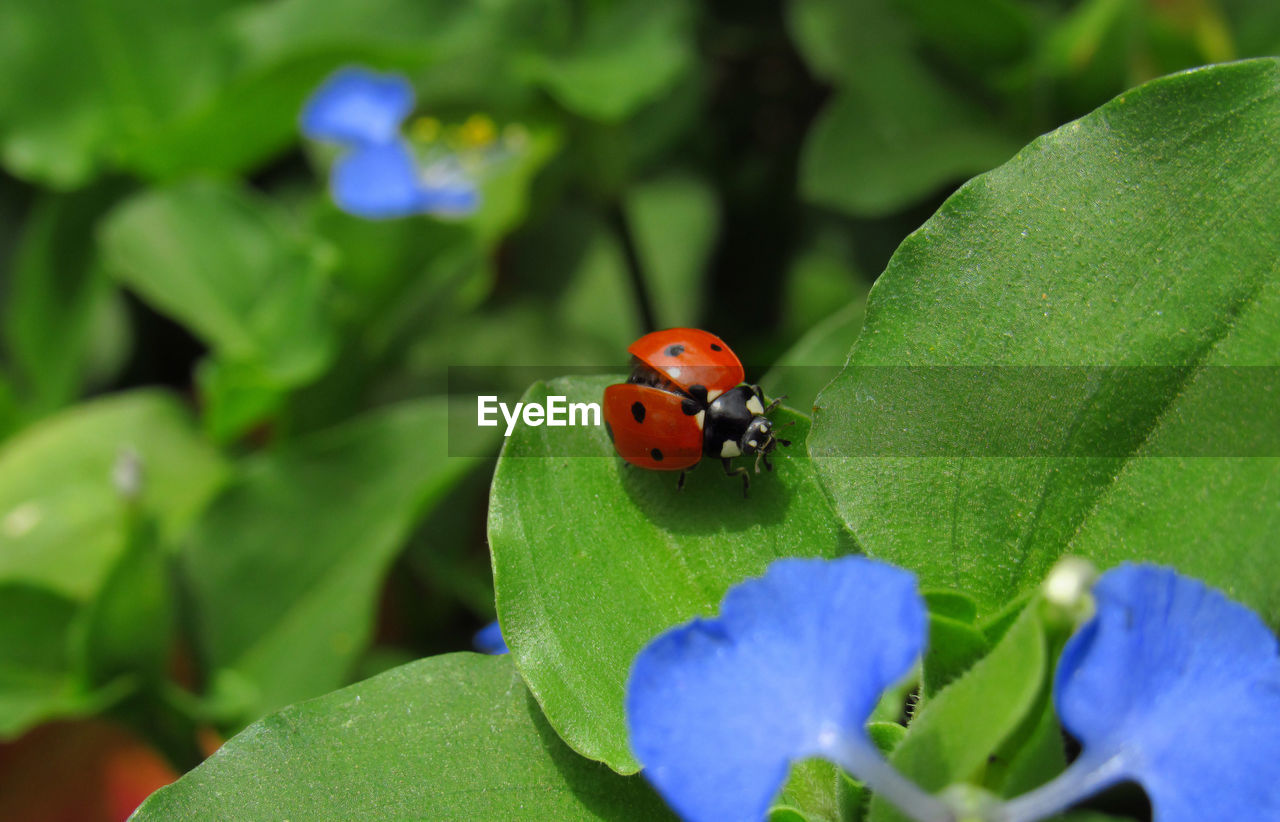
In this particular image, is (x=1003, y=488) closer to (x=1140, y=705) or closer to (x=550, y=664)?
(x=1140, y=705)

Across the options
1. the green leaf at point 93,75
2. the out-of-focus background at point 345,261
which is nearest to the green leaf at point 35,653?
the out-of-focus background at point 345,261

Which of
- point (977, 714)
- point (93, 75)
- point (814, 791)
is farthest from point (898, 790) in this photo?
point (93, 75)

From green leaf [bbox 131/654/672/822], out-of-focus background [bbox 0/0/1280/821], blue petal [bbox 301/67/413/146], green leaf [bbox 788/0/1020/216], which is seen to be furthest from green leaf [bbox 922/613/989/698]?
blue petal [bbox 301/67/413/146]

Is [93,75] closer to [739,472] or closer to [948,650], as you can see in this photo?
[739,472]

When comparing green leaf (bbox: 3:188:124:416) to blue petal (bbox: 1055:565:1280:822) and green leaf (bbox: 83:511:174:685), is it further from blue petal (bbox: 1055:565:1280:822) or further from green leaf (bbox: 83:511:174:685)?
blue petal (bbox: 1055:565:1280:822)

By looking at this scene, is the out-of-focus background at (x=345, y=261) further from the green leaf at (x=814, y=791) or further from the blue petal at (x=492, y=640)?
the green leaf at (x=814, y=791)

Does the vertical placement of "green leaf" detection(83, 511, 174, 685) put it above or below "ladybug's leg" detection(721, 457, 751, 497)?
below
